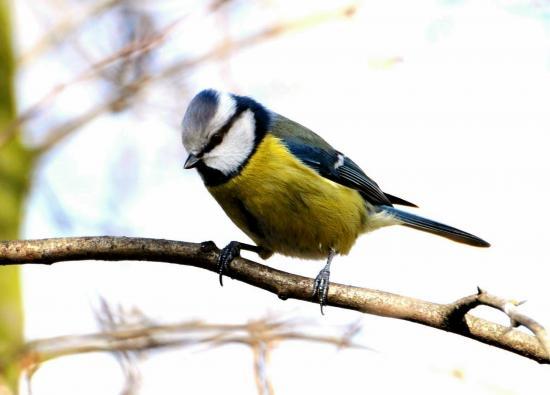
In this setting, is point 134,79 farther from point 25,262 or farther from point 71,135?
point 25,262

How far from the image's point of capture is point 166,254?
2.79m

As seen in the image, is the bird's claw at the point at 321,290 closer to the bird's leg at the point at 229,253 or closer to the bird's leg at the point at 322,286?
the bird's leg at the point at 322,286

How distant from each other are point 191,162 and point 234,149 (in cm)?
24

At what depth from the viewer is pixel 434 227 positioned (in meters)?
4.31

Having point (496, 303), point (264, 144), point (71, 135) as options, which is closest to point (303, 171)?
point (264, 144)

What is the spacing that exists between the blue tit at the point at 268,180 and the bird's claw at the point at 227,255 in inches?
0.4

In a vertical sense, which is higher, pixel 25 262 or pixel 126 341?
pixel 25 262

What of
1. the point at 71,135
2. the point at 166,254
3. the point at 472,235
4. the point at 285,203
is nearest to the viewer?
the point at 166,254

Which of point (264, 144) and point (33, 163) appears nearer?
point (264, 144)

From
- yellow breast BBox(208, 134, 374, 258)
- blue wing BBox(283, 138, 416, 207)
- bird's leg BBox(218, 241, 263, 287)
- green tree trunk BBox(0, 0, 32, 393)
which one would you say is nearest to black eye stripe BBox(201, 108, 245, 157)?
yellow breast BBox(208, 134, 374, 258)

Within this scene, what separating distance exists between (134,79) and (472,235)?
6.65ft

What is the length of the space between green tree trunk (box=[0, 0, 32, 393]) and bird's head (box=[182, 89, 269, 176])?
1.59m

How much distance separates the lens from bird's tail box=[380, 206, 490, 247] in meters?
4.18

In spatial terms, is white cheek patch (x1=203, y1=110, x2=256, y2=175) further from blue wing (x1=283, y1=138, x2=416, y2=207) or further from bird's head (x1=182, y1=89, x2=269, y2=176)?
blue wing (x1=283, y1=138, x2=416, y2=207)
